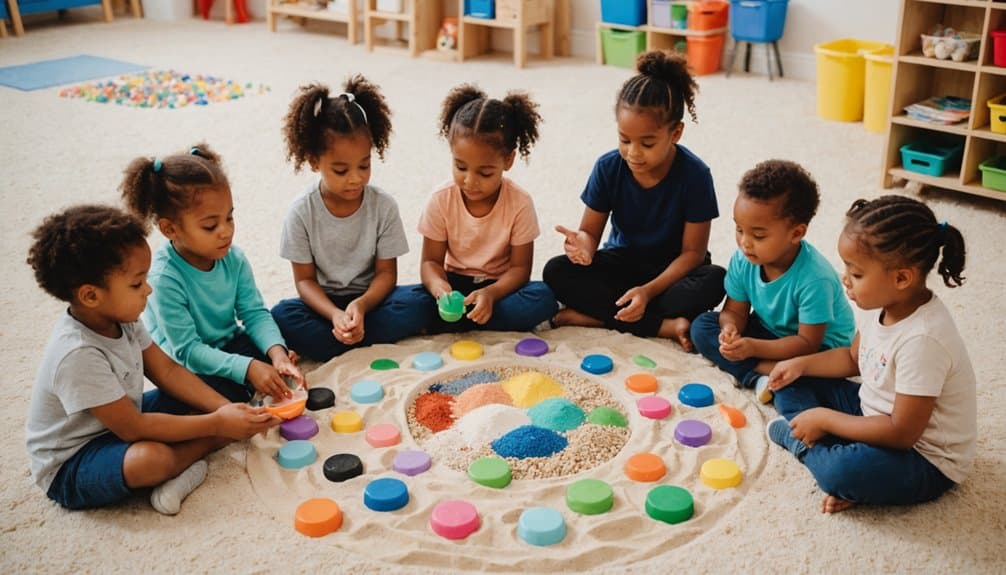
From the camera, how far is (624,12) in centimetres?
502

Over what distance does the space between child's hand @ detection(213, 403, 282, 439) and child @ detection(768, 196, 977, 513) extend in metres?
1.04

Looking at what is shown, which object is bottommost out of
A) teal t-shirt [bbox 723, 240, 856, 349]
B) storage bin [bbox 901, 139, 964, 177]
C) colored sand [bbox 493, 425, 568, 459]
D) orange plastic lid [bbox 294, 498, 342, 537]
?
orange plastic lid [bbox 294, 498, 342, 537]

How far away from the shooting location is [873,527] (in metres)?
1.63

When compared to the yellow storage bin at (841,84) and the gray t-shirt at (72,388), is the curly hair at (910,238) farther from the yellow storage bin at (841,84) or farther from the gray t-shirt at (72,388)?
the yellow storage bin at (841,84)

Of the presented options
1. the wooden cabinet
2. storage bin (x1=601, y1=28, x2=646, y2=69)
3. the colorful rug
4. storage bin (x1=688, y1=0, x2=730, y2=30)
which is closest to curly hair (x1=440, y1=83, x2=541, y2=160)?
the wooden cabinet

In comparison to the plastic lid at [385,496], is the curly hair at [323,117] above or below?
above

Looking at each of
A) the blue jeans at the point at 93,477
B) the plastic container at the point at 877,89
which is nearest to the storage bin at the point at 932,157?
the plastic container at the point at 877,89

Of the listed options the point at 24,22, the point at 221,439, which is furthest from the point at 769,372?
the point at 24,22

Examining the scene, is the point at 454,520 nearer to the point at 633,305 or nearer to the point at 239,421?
the point at 239,421

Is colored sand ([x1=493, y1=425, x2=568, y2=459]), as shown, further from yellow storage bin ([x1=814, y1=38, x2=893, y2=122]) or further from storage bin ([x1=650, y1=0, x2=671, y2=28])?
storage bin ([x1=650, y1=0, x2=671, y2=28])

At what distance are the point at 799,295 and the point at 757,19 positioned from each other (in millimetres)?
2965

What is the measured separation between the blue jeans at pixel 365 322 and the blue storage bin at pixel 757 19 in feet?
9.66

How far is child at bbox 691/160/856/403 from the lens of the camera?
194 cm

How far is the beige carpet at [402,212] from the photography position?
1568 mm
